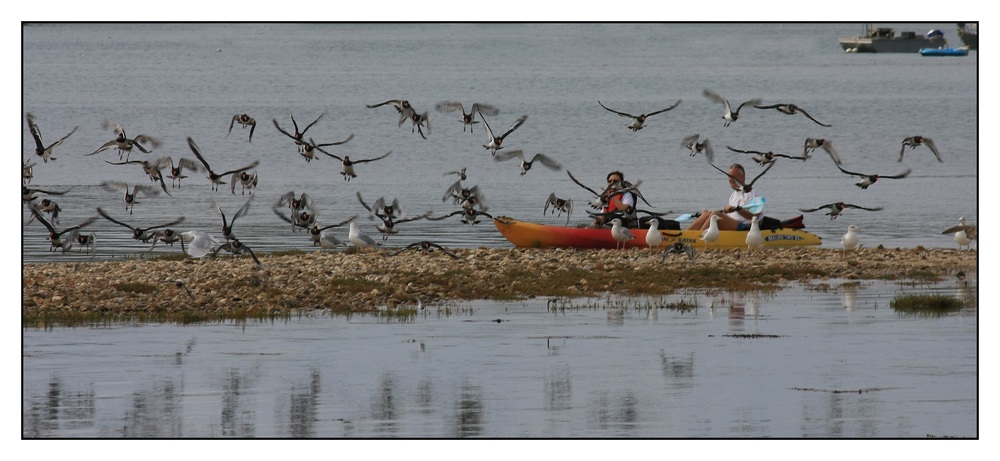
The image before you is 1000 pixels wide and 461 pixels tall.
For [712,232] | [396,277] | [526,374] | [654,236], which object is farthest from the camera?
[654,236]

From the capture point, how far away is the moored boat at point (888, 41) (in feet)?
336

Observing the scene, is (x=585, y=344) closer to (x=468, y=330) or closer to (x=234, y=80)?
(x=468, y=330)

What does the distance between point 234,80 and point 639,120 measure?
237 ft

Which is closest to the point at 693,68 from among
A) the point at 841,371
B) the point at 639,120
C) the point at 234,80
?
the point at 234,80

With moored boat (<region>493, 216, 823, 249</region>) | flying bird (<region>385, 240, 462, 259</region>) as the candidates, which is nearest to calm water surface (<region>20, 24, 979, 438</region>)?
moored boat (<region>493, 216, 823, 249</region>)

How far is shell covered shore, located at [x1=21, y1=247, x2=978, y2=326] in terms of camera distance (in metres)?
20.8

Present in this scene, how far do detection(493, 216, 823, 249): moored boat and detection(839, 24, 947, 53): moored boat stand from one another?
7539 centimetres

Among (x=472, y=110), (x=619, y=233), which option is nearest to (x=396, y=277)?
(x=619, y=233)

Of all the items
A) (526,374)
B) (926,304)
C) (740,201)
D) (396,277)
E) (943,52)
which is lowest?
(526,374)

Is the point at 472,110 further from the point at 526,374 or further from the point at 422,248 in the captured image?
the point at 526,374

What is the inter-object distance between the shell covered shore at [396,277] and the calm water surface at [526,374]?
98 cm

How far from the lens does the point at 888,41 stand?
10569cm

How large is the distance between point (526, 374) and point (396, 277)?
738 centimetres

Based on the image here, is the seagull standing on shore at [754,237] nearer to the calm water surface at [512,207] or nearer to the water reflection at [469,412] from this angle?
the calm water surface at [512,207]
